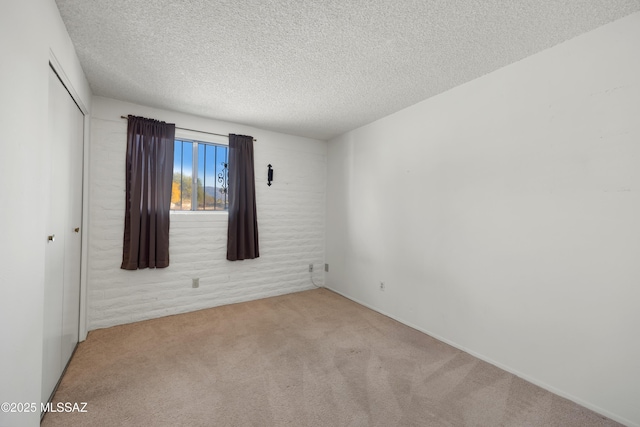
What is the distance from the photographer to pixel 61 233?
6.24 ft

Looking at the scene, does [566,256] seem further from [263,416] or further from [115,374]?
[115,374]

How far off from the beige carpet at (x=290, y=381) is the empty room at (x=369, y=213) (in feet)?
0.06

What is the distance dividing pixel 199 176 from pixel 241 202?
615 millimetres

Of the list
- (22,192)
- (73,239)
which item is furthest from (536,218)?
(73,239)

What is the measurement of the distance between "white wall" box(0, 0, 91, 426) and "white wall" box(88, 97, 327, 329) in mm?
1490

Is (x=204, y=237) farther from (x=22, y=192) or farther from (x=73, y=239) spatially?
(x=22, y=192)

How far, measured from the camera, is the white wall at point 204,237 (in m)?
2.75

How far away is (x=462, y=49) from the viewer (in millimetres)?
1932

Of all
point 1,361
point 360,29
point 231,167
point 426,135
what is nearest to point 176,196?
point 231,167

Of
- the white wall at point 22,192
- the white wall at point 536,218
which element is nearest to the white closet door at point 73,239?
the white wall at point 22,192

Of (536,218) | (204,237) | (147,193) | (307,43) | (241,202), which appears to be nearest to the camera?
(307,43)

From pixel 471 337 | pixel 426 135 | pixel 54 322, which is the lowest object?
pixel 471 337

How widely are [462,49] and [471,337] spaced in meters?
2.37

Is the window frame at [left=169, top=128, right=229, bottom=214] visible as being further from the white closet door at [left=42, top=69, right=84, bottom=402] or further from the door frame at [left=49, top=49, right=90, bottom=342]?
the white closet door at [left=42, top=69, right=84, bottom=402]
